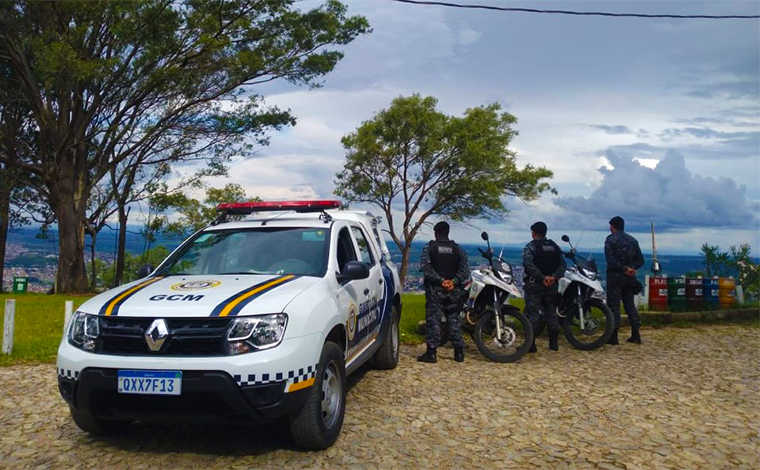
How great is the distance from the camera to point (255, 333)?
13.3 feet

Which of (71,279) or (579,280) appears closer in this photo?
(579,280)

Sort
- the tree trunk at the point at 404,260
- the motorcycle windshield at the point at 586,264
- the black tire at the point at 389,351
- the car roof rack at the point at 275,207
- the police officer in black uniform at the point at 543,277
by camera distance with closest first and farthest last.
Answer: the car roof rack at the point at 275,207
the black tire at the point at 389,351
the police officer in black uniform at the point at 543,277
the motorcycle windshield at the point at 586,264
the tree trunk at the point at 404,260

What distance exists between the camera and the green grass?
8273 mm

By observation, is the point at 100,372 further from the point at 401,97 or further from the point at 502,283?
the point at 401,97

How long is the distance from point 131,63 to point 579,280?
15862 mm

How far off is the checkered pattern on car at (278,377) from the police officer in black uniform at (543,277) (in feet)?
17.0

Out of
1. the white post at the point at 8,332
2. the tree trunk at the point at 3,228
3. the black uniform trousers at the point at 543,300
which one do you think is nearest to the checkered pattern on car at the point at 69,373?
the white post at the point at 8,332

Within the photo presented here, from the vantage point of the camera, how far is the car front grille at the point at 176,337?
13.3 ft

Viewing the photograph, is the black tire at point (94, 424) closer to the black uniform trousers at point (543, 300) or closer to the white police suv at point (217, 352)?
the white police suv at point (217, 352)

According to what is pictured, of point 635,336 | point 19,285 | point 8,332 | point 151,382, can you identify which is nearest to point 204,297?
point 151,382

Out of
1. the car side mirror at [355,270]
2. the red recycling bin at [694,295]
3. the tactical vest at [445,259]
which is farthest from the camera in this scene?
the red recycling bin at [694,295]

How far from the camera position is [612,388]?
6656mm

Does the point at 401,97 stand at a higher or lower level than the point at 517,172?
higher

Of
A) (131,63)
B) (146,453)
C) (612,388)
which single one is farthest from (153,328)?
(131,63)
